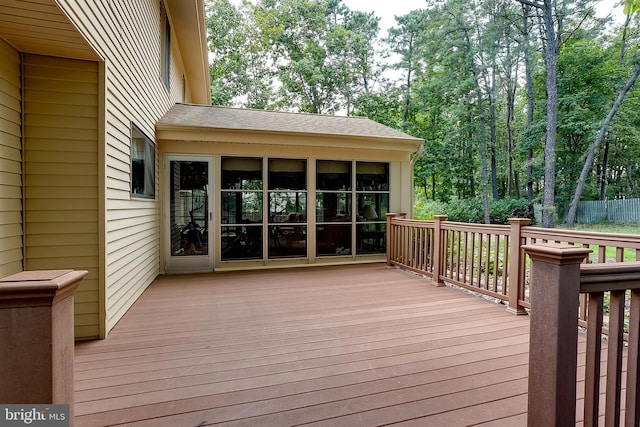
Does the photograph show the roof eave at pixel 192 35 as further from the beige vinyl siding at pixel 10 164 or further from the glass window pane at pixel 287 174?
the beige vinyl siding at pixel 10 164

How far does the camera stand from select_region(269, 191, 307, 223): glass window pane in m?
6.18

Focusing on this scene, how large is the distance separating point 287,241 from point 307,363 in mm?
3908

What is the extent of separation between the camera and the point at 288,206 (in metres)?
6.28

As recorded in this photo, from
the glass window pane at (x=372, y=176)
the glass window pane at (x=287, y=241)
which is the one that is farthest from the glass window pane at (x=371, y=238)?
the glass window pane at (x=287, y=241)

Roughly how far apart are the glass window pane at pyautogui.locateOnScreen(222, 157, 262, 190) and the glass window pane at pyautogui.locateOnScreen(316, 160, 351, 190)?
117 centimetres

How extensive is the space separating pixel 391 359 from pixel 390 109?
19003mm

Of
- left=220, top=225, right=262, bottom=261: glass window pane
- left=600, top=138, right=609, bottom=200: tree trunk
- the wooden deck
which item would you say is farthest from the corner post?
left=600, top=138, right=609, bottom=200: tree trunk

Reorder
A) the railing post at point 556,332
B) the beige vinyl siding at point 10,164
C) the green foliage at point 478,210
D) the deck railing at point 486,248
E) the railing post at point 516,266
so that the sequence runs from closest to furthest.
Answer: the railing post at point 556,332, the beige vinyl siding at point 10,164, the deck railing at point 486,248, the railing post at point 516,266, the green foliage at point 478,210

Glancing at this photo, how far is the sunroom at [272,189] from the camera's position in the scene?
18.7 feet

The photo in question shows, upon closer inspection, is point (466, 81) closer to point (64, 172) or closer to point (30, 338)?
point (64, 172)

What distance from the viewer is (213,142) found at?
18.9ft

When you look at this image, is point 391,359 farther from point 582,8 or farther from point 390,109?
point 390,109

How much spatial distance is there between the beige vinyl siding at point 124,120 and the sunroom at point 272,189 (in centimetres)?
55

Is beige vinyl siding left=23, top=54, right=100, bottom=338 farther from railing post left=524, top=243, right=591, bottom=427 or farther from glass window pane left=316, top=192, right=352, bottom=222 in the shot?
glass window pane left=316, top=192, right=352, bottom=222
